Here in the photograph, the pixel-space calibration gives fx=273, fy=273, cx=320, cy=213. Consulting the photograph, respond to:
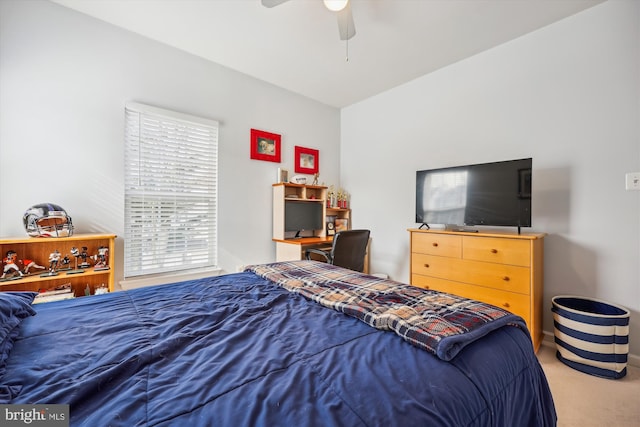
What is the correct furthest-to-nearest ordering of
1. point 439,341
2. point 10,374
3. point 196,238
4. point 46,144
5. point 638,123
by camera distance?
point 196,238 → point 46,144 → point 638,123 → point 439,341 → point 10,374

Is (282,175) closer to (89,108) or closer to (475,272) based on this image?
(89,108)

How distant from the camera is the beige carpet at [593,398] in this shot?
5.01ft

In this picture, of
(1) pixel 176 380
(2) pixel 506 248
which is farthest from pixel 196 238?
(2) pixel 506 248

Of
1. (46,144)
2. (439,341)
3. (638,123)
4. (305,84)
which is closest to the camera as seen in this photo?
(439,341)

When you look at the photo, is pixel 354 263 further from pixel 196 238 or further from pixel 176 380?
pixel 176 380

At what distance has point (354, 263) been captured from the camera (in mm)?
3066

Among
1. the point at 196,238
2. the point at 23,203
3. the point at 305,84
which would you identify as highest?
the point at 305,84

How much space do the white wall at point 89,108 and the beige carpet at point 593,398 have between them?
9.75ft

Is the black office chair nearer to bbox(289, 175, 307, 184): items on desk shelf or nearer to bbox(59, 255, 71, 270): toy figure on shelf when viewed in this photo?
bbox(289, 175, 307, 184): items on desk shelf

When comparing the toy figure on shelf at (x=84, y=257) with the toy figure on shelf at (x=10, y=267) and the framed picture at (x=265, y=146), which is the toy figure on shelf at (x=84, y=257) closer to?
the toy figure on shelf at (x=10, y=267)

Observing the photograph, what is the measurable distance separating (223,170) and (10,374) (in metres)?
2.60

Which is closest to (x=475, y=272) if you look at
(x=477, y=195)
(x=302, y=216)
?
(x=477, y=195)

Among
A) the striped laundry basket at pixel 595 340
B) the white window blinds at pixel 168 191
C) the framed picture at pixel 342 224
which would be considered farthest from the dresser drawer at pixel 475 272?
the white window blinds at pixel 168 191

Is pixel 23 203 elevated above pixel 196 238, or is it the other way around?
pixel 23 203
